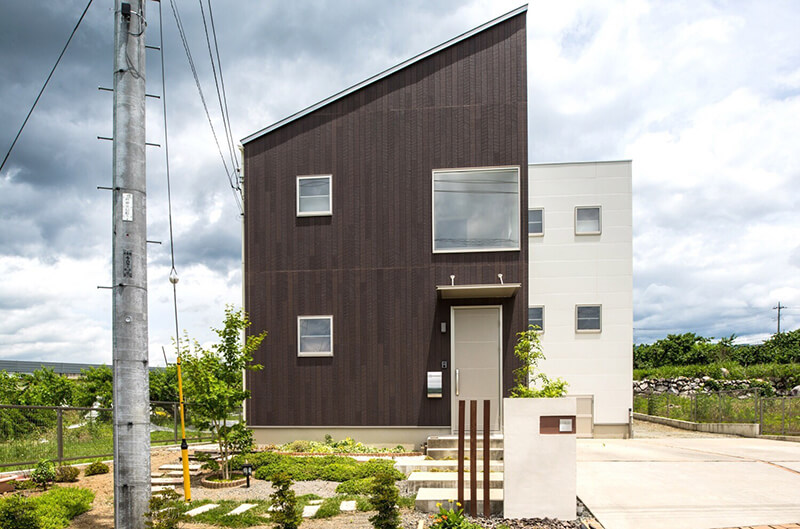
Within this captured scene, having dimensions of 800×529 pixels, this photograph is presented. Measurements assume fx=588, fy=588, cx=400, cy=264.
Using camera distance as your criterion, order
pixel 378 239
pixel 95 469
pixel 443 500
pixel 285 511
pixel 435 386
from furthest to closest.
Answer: pixel 378 239 < pixel 435 386 < pixel 95 469 < pixel 443 500 < pixel 285 511

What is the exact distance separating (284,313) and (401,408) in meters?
3.14

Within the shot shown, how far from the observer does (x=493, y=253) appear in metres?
11.8

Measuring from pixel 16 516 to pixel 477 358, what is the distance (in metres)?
7.94

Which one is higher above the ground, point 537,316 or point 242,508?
point 537,316

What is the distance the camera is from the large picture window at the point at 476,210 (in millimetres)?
11812

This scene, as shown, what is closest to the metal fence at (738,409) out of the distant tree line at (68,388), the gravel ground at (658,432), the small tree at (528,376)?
the gravel ground at (658,432)

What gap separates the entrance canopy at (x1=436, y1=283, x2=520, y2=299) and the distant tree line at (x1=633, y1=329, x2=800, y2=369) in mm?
19682

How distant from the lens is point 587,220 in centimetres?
1602

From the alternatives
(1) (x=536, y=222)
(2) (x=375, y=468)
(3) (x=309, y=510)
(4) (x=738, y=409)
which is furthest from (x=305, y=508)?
(4) (x=738, y=409)

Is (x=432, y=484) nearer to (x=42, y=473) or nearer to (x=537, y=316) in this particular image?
(x=42, y=473)

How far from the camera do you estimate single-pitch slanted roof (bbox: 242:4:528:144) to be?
12000 mm

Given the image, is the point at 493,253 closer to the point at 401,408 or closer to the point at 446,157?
the point at 446,157

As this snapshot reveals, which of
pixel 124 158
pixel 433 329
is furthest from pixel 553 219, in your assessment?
pixel 124 158

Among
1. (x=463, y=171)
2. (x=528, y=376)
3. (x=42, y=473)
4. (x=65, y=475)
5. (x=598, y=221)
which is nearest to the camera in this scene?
(x=42, y=473)
